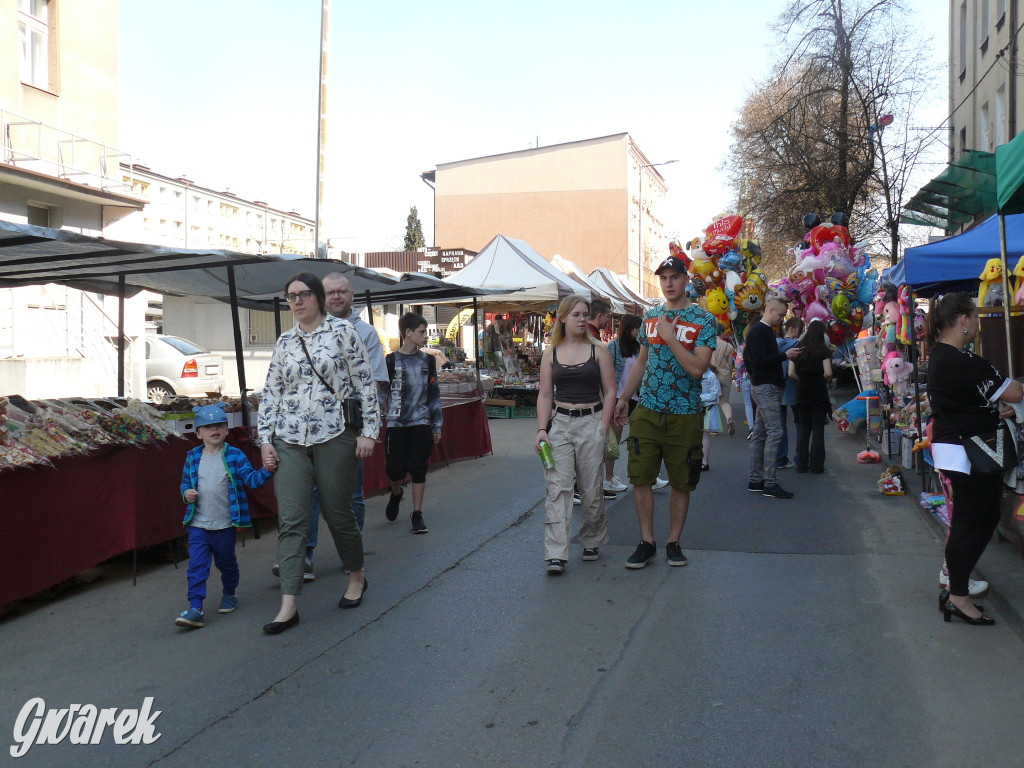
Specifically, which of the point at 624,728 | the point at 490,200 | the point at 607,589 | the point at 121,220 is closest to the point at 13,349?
the point at 121,220

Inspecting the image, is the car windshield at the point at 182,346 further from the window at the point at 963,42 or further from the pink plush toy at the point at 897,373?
the window at the point at 963,42

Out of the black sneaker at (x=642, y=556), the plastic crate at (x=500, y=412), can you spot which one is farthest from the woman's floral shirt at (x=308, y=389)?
the plastic crate at (x=500, y=412)

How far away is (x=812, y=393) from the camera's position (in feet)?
31.6

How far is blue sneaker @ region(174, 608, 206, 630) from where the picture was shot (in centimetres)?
477

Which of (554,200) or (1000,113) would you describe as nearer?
(1000,113)

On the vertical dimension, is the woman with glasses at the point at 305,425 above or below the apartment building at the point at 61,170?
below

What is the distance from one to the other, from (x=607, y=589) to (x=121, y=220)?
1865 cm

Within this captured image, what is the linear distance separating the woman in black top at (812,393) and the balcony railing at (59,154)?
14.8 meters

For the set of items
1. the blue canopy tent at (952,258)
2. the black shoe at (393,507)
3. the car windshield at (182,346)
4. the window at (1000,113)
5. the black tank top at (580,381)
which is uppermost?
the window at (1000,113)

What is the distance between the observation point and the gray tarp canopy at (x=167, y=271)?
593 cm

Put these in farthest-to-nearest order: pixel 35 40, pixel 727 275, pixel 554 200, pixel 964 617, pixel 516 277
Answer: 1. pixel 554 200
2. pixel 35 40
3. pixel 516 277
4. pixel 727 275
5. pixel 964 617

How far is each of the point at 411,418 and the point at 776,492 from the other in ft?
11.8

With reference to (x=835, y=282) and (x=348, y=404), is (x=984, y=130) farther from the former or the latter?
(x=348, y=404)

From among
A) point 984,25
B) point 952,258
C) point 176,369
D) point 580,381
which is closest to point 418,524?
point 580,381
